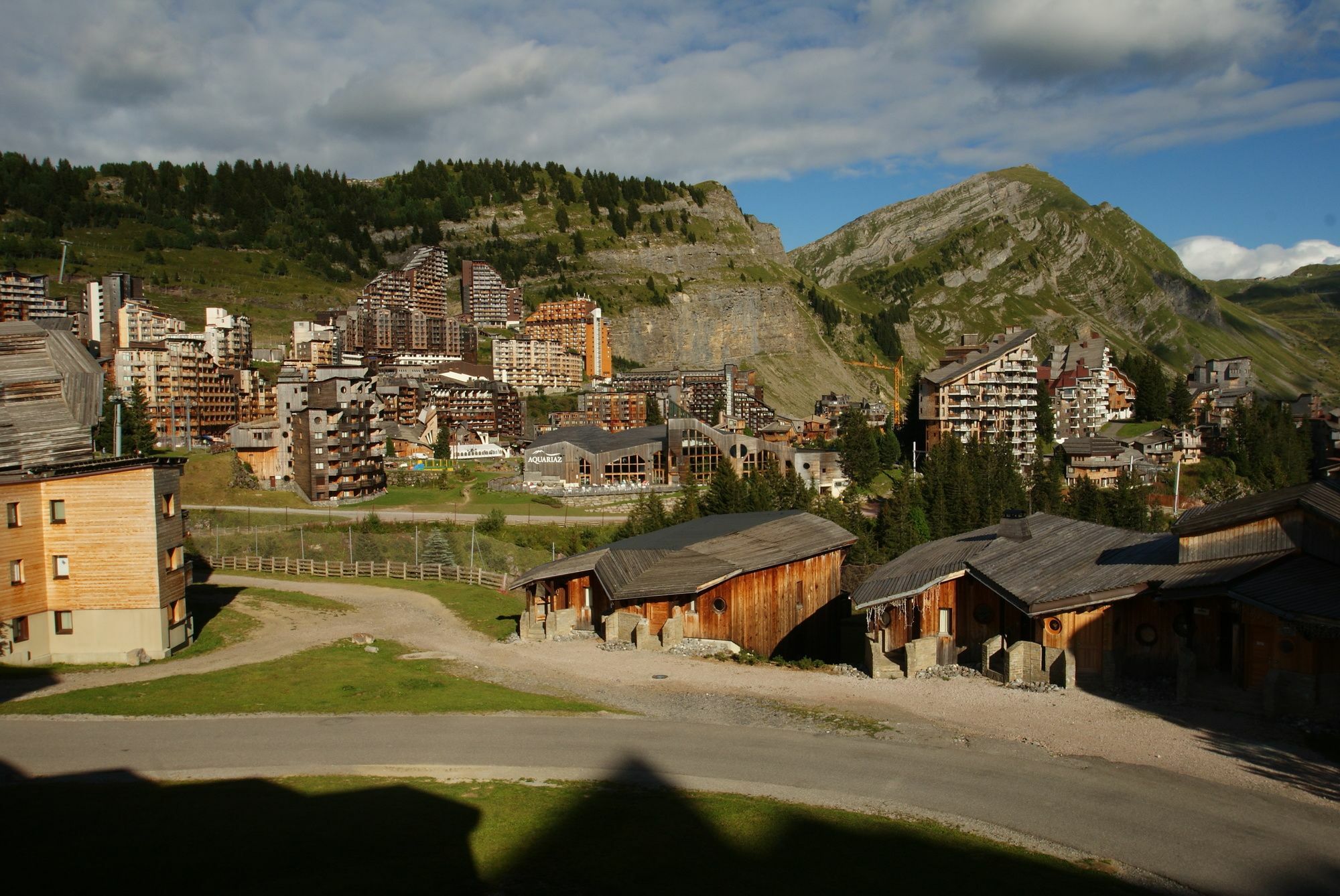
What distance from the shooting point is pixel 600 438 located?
293ft

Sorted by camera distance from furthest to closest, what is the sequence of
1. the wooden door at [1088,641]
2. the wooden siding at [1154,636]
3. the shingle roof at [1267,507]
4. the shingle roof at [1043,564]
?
the shingle roof at [1043,564] → the wooden door at [1088,641] → the wooden siding at [1154,636] → the shingle roof at [1267,507]

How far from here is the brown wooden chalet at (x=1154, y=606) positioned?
1758 centimetres

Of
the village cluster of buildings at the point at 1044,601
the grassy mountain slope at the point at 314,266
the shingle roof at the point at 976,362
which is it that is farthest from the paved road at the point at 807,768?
the grassy mountain slope at the point at 314,266

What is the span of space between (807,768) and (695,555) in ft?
47.8

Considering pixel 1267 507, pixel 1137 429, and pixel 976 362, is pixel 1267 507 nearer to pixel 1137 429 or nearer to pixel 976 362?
pixel 976 362

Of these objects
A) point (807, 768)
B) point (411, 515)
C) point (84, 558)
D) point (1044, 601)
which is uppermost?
point (84, 558)

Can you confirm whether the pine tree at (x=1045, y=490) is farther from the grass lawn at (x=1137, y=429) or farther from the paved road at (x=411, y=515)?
the grass lawn at (x=1137, y=429)

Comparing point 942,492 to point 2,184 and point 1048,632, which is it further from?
point 2,184

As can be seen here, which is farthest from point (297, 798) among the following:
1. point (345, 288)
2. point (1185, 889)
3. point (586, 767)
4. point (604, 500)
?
point (345, 288)

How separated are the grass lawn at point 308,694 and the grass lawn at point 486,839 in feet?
15.6

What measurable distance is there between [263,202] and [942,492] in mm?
171100

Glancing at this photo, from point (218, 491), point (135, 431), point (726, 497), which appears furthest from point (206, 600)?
point (135, 431)

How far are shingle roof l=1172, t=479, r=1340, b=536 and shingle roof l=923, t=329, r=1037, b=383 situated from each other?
78.9 metres

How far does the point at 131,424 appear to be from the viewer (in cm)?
7238
